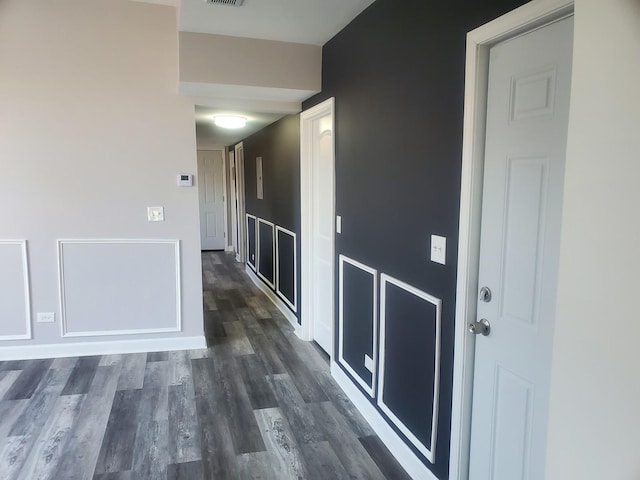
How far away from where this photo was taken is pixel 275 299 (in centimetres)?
543

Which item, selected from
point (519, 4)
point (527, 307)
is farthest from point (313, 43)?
point (527, 307)

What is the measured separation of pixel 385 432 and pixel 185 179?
8.30ft

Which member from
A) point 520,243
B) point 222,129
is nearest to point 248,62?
point 520,243

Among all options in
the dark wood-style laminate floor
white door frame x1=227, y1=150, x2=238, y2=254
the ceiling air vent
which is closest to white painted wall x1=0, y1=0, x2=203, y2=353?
the dark wood-style laminate floor

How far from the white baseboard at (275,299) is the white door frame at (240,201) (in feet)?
2.63

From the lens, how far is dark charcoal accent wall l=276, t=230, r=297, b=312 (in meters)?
4.64

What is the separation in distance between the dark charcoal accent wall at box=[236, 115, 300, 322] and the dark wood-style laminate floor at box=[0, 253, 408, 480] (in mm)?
1179

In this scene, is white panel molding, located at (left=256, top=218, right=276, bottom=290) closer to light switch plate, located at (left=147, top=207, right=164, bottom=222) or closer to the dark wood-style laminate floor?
the dark wood-style laminate floor

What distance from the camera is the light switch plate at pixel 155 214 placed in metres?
3.79

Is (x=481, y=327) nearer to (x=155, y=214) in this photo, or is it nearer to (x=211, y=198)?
(x=155, y=214)

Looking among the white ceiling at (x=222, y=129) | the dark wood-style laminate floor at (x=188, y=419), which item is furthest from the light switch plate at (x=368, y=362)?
the white ceiling at (x=222, y=129)

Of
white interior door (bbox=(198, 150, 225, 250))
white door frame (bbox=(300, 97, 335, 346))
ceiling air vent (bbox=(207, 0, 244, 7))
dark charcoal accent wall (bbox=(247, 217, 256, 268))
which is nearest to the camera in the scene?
ceiling air vent (bbox=(207, 0, 244, 7))

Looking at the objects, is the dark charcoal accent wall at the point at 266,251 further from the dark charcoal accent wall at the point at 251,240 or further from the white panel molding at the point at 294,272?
the dark charcoal accent wall at the point at 251,240

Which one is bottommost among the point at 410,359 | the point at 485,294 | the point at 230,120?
the point at 410,359
